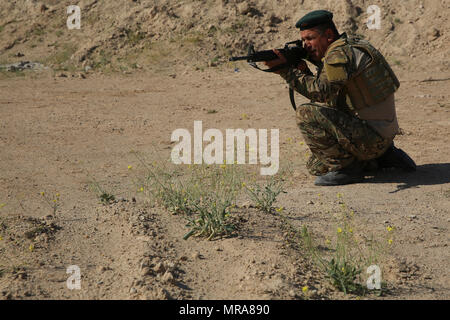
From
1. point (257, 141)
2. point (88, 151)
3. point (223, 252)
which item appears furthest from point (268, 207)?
point (88, 151)

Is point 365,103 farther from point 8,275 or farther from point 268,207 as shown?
point 8,275

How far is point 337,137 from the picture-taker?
455 cm

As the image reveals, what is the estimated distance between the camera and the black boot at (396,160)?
4938mm

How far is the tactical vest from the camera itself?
434cm

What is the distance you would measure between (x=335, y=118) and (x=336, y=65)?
1.53 feet

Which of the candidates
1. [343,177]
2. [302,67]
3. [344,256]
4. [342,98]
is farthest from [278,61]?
[344,256]

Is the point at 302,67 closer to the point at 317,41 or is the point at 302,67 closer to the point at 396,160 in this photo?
the point at 317,41

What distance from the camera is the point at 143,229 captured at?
359 centimetres

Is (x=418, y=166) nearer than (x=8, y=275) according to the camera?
No

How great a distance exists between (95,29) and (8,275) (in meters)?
9.76

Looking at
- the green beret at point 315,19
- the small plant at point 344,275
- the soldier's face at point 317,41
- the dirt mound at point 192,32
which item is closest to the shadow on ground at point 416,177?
the soldier's face at point 317,41

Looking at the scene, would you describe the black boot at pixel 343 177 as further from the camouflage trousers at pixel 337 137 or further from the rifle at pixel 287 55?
the rifle at pixel 287 55

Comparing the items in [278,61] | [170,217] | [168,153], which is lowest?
[170,217]

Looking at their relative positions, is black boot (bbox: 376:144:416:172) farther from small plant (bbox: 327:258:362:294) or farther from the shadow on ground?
small plant (bbox: 327:258:362:294)
